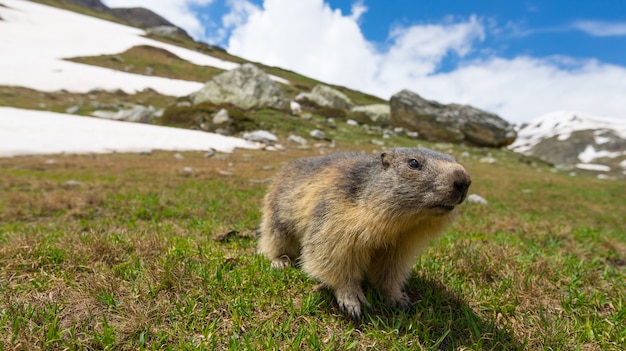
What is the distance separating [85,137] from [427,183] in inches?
1008

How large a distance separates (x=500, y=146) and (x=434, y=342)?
145 feet

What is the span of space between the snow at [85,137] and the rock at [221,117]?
3350 millimetres

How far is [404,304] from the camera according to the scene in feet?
12.2

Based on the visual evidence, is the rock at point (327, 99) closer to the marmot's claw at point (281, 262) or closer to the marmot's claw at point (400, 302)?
the marmot's claw at point (281, 262)

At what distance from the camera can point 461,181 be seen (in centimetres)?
303

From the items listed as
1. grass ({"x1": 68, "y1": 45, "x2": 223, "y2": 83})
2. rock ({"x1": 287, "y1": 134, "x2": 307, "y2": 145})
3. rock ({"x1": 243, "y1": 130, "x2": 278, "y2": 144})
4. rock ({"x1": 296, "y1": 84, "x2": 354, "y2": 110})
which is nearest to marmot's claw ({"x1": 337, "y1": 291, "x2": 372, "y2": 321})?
rock ({"x1": 243, "y1": 130, "x2": 278, "y2": 144})

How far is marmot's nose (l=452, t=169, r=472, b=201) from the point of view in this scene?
3029mm

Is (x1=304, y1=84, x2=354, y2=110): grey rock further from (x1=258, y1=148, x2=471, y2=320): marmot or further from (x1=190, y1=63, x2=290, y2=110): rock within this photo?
(x1=258, y1=148, x2=471, y2=320): marmot

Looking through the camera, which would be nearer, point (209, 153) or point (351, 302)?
point (351, 302)

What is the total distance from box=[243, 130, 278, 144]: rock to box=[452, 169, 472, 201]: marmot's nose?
25.8 m

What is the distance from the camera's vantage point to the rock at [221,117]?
31719 mm

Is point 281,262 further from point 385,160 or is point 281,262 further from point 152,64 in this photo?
point 152,64

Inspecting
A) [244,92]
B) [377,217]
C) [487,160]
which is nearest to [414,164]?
[377,217]

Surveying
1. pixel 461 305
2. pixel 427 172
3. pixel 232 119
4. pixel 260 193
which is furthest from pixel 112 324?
pixel 232 119
